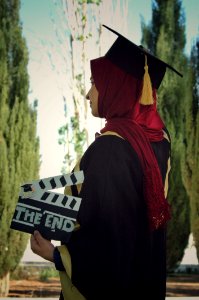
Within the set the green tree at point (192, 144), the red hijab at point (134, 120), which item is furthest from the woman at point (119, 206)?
the green tree at point (192, 144)

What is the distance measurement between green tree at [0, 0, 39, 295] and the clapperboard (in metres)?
6.69

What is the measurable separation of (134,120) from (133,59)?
0.27m

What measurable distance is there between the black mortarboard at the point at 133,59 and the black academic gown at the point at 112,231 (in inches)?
13.1

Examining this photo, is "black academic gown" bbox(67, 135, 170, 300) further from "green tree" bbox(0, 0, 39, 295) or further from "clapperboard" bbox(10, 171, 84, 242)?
"green tree" bbox(0, 0, 39, 295)

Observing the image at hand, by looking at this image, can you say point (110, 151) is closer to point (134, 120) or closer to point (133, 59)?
point (134, 120)

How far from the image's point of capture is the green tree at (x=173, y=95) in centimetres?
960

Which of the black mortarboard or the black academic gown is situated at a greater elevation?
the black mortarboard

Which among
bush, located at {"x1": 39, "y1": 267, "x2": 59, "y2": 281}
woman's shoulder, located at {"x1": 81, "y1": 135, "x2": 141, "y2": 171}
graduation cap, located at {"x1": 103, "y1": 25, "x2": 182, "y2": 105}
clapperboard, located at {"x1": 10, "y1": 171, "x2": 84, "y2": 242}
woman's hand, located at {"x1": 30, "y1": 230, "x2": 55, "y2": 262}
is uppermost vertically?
graduation cap, located at {"x1": 103, "y1": 25, "x2": 182, "y2": 105}

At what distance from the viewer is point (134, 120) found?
215cm

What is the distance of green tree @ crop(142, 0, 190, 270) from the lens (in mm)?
9602

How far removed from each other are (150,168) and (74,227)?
0.37 metres

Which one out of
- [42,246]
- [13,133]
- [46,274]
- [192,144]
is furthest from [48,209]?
[46,274]

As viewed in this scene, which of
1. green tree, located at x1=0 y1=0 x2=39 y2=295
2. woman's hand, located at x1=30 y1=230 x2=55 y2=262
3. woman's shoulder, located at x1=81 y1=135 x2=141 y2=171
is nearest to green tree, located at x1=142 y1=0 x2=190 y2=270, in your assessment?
green tree, located at x1=0 y1=0 x2=39 y2=295

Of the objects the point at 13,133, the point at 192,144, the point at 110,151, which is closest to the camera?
the point at 110,151
